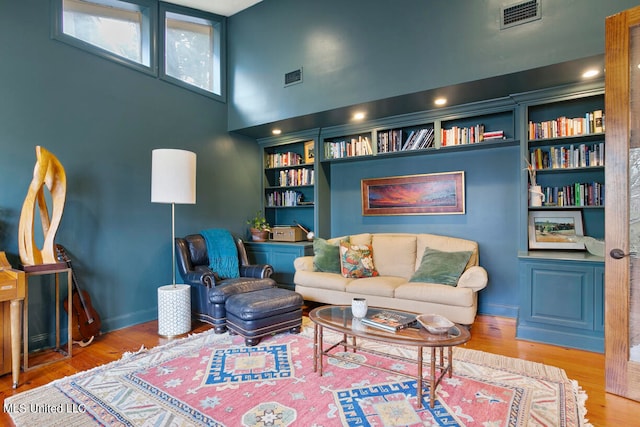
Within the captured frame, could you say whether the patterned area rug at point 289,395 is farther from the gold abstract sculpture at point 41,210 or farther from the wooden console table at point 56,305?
the gold abstract sculpture at point 41,210

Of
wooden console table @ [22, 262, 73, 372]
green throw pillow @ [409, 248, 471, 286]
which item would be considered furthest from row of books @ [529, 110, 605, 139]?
wooden console table @ [22, 262, 73, 372]

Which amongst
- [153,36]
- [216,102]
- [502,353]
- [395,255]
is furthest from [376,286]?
[153,36]

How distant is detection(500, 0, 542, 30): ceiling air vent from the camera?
2787 millimetres

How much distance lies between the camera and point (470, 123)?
12.9ft

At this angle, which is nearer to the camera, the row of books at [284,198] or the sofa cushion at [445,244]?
the sofa cushion at [445,244]

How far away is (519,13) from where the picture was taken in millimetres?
2846

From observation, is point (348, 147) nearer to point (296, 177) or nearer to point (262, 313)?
point (296, 177)

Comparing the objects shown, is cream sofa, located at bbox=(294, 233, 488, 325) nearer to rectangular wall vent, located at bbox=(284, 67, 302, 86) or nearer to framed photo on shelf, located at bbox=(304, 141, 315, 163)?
framed photo on shelf, located at bbox=(304, 141, 315, 163)

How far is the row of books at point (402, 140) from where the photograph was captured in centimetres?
393

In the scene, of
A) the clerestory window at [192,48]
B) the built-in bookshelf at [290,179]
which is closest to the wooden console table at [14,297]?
the clerestory window at [192,48]

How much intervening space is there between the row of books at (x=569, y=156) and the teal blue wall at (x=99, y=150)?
3.90 m

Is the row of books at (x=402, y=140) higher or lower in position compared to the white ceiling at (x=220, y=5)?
lower

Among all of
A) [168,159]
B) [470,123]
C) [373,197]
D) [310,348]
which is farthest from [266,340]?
[470,123]

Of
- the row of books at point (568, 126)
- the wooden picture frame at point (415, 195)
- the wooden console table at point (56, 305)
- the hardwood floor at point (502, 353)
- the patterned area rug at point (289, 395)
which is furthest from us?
the wooden picture frame at point (415, 195)
